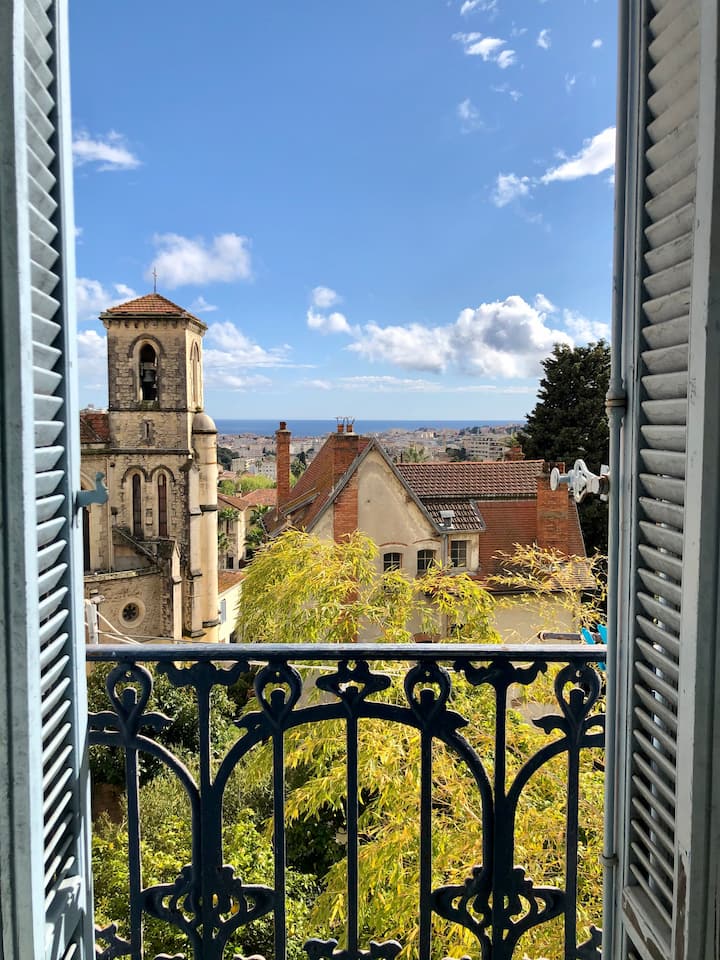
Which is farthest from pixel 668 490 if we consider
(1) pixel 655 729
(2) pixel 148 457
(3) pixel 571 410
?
(3) pixel 571 410

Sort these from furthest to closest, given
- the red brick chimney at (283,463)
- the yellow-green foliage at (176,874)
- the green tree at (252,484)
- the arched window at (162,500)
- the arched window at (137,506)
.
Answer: the green tree at (252,484) → the arched window at (162,500) → the arched window at (137,506) → the red brick chimney at (283,463) → the yellow-green foliage at (176,874)

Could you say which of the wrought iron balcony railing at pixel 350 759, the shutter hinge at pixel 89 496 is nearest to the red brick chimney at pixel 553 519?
the wrought iron balcony railing at pixel 350 759

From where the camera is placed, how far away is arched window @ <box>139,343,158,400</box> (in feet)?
69.1

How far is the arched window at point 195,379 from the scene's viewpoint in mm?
21652

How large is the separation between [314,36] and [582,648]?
967 cm

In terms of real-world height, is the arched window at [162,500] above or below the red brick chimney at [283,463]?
below

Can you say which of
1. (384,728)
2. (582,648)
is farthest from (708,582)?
(384,728)

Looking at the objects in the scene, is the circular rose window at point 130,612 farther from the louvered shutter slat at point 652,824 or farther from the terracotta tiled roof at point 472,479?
the louvered shutter slat at point 652,824

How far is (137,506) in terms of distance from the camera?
21.0 metres

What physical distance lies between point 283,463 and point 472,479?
5.59 m

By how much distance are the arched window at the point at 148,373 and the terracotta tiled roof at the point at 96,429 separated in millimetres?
1578

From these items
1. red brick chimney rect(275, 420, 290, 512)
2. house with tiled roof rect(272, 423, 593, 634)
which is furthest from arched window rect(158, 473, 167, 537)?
house with tiled roof rect(272, 423, 593, 634)

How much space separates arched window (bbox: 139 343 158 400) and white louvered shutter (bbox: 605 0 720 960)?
2129 centimetres

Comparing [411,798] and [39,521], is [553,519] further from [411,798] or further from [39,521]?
[39,521]
